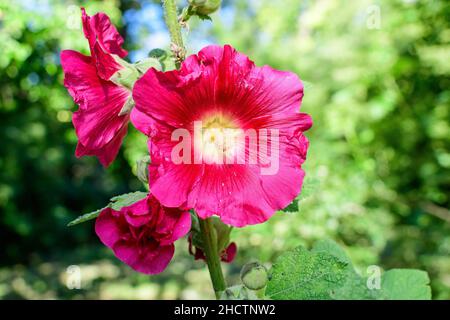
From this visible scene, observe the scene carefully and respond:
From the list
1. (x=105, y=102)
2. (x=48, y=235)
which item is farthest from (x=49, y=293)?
(x=105, y=102)

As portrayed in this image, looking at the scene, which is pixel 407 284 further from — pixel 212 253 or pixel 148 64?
pixel 148 64

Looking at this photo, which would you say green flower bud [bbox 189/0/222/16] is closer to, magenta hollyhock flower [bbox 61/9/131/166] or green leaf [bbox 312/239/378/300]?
magenta hollyhock flower [bbox 61/9/131/166]

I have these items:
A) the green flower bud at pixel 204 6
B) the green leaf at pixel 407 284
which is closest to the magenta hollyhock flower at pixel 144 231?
the green flower bud at pixel 204 6

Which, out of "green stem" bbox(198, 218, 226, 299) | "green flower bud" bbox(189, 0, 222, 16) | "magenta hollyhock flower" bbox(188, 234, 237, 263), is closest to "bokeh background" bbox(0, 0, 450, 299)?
"magenta hollyhock flower" bbox(188, 234, 237, 263)

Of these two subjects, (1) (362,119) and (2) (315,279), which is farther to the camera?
(1) (362,119)

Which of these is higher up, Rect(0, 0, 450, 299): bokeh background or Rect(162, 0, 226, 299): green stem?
Rect(0, 0, 450, 299): bokeh background

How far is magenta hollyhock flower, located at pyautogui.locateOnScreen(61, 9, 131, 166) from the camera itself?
0.65m

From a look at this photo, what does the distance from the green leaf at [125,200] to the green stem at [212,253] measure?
82 millimetres

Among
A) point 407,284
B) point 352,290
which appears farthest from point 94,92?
point 407,284

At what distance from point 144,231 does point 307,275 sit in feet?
0.69

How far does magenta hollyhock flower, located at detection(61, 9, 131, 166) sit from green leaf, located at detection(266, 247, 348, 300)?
284 mm

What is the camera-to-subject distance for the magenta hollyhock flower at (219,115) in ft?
1.85

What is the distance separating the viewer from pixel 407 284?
0.84m

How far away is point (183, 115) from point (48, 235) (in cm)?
637
